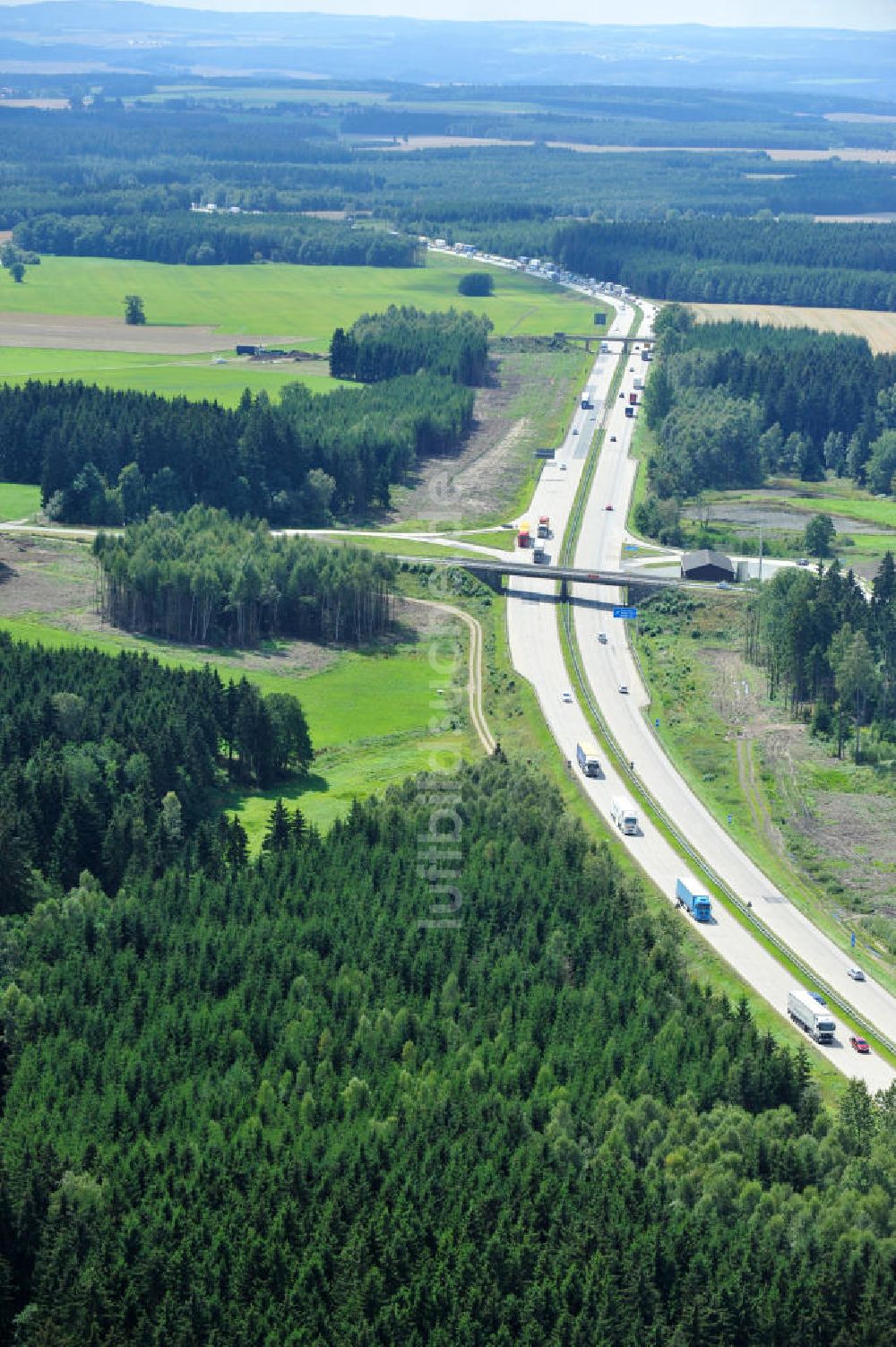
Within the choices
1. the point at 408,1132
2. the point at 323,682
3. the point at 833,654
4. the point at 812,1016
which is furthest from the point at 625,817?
the point at 408,1132

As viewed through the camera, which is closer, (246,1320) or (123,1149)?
(246,1320)

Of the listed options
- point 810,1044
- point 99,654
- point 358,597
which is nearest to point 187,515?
point 358,597

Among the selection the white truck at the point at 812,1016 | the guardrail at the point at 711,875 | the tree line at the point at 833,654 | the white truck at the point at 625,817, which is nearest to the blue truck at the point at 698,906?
the guardrail at the point at 711,875

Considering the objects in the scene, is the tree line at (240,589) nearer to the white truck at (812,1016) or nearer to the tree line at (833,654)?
the tree line at (833,654)

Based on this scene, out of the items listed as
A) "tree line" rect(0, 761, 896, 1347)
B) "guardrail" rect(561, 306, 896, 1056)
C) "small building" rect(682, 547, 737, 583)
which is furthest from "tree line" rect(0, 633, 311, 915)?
"small building" rect(682, 547, 737, 583)

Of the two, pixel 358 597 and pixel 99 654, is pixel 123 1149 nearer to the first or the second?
pixel 99 654

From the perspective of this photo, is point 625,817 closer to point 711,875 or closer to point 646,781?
point 711,875
